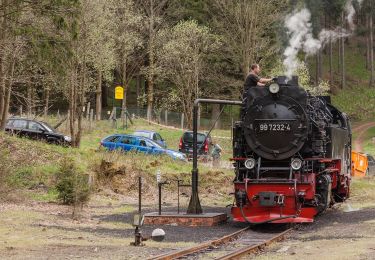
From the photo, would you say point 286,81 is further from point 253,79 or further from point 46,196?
point 46,196

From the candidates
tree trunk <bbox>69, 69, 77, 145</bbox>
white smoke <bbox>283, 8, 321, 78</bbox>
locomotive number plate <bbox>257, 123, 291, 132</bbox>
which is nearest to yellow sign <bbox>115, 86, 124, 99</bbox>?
tree trunk <bbox>69, 69, 77, 145</bbox>

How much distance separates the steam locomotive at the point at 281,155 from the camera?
15.5m

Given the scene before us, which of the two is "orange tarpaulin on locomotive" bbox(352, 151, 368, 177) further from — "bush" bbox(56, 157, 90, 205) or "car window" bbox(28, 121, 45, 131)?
"bush" bbox(56, 157, 90, 205)

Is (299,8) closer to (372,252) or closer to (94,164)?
(94,164)

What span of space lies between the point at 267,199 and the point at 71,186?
6174 mm

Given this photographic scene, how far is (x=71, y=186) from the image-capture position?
1864 centimetres

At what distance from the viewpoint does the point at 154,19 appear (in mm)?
54062

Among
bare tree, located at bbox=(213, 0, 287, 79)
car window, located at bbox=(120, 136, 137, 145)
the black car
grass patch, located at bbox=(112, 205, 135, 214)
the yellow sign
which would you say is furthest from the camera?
the yellow sign

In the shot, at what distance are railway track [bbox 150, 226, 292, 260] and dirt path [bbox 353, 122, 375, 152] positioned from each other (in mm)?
35372

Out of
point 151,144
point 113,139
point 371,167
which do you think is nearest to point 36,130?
point 113,139

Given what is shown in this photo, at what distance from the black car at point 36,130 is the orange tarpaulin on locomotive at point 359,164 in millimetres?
14314

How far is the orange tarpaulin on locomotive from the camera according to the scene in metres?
32.7

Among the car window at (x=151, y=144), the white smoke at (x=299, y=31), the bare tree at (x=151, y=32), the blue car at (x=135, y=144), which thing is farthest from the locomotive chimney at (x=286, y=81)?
the bare tree at (x=151, y=32)

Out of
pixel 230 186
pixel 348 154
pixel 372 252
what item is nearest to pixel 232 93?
pixel 230 186
